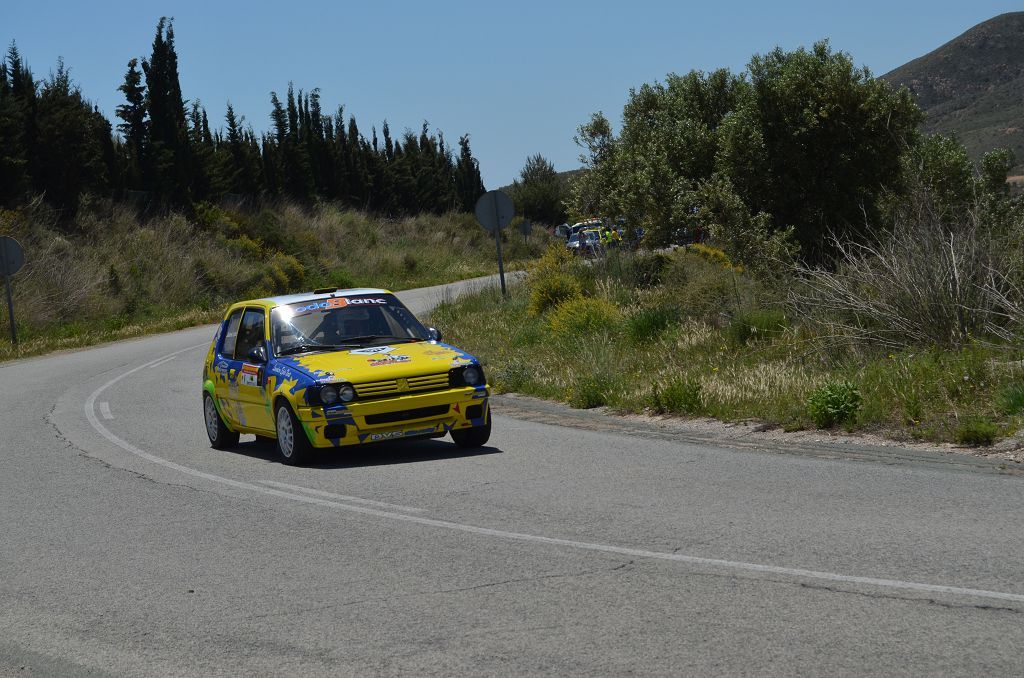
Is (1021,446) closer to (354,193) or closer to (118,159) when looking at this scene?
(118,159)

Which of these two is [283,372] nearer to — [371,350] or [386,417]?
[371,350]

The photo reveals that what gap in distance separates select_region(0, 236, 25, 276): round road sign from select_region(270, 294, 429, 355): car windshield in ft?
76.3

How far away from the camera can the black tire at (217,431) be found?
1266cm

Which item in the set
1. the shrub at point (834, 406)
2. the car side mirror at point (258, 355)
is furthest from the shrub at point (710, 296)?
the car side mirror at point (258, 355)

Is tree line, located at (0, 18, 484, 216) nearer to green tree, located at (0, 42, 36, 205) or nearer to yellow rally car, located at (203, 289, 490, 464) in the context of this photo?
green tree, located at (0, 42, 36, 205)

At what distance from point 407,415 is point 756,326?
731cm

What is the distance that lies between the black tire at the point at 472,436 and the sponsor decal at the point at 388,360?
0.83 metres

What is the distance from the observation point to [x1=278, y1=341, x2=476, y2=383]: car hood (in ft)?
35.3

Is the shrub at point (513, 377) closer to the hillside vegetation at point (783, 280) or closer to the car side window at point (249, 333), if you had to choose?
the hillside vegetation at point (783, 280)

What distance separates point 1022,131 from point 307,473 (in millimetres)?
68806

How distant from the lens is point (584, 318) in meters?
20.2

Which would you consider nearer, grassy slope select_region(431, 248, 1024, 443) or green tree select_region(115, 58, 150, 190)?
grassy slope select_region(431, 248, 1024, 443)

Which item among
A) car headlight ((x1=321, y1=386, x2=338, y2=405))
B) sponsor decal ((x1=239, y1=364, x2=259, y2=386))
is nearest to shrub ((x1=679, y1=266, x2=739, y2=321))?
sponsor decal ((x1=239, y1=364, x2=259, y2=386))

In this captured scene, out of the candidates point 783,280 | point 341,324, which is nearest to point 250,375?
point 341,324
